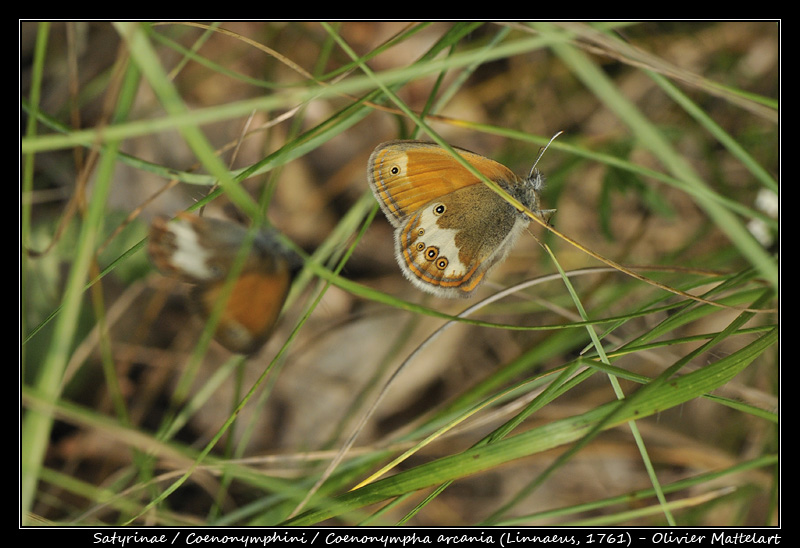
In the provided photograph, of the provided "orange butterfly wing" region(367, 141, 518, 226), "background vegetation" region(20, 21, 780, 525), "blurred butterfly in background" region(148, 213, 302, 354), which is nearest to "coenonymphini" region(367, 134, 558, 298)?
"orange butterfly wing" region(367, 141, 518, 226)

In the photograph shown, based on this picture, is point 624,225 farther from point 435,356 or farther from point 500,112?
point 435,356

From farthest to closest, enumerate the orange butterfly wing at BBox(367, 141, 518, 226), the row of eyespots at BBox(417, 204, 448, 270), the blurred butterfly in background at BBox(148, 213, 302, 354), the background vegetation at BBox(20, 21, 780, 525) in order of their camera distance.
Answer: the background vegetation at BBox(20, 21, 780, 525) < the row of eyespots at BBox(417, 204, 448, 270) < the orange butterfly wing at BBox(367, 141, 518, 226) < the blurred butterfly in background at BBox(148, 213, 302, 354)

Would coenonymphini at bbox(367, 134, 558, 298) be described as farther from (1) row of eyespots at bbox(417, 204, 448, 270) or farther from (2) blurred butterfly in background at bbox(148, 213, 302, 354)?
(2) blurred butterfly in background at bbox(148, 213, 302, 354)

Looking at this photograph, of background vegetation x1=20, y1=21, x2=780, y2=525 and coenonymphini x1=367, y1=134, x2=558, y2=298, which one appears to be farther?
background vegetation x1=20, y1=21, x2=780, y2=525

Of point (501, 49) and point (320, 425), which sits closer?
point (501, 49)

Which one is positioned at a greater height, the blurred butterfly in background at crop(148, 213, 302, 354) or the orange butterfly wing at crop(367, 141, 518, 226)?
the orange butterfly wing at crop(367, 141, 518, 226)

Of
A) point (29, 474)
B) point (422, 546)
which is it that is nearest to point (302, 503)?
point (422, 546)

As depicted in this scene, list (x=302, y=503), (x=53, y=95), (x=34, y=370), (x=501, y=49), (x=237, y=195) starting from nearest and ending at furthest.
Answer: (x=237, y=195)
(x=501, y=49)
(x=302, y=503)
(x=34, y=370)
(x=53, y=95)
